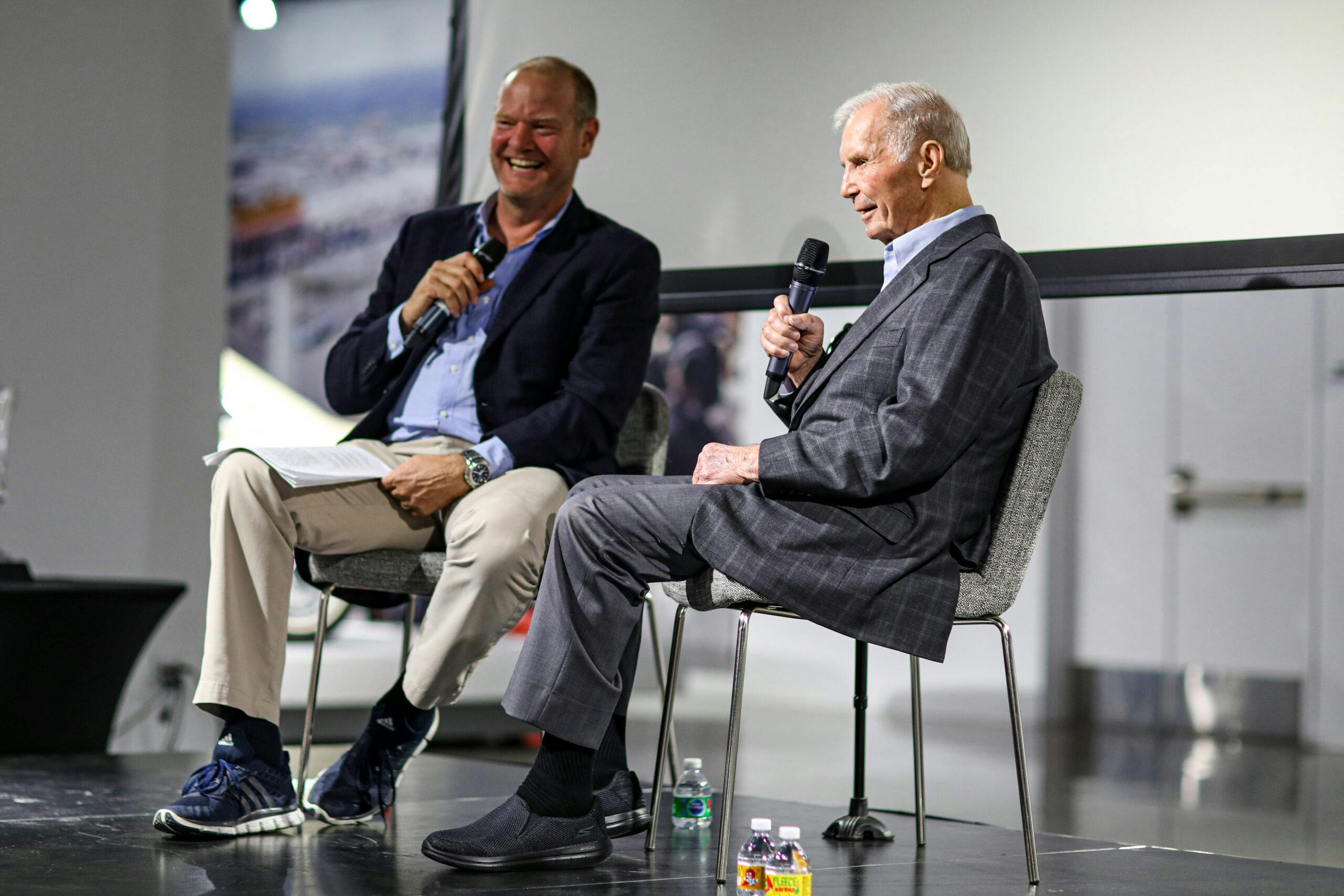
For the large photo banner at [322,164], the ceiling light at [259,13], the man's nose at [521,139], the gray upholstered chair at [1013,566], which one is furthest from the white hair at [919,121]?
the large photo banner at [322,164]

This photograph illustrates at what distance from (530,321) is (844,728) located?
318 centimetres

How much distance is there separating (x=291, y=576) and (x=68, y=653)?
1314mm

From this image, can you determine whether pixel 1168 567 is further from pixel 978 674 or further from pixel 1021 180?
pixel 1021 180

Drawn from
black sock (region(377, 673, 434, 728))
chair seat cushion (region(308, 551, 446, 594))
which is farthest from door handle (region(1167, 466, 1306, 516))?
black sock (region(377, 673, 434, 728))

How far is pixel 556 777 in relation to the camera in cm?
195

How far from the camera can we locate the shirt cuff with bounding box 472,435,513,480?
245cm

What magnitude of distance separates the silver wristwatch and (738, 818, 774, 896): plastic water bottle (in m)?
0.84

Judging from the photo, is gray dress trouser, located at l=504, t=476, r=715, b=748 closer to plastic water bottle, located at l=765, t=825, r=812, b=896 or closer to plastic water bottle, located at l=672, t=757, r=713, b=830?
plastic water bottle, located at l=765, t=825, r=812, b=896

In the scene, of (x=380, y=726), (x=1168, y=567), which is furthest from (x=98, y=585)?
(x=1168, y=567)

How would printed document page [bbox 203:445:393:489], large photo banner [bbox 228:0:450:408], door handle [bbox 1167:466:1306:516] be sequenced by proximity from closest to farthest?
printed document page [bbox 203:445:393:489] < door handle [bbox 1167:466:1306:516] < large photo banner [bbox 228:0:450:408]

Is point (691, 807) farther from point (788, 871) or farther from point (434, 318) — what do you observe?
point (434, 318)

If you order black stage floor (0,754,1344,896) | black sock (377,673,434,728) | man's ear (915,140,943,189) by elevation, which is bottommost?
black stage floor (0,754,1344,896)

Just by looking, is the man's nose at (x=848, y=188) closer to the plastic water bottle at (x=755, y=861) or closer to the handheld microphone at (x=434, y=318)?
the handheld microphone at (x=434, y=318)

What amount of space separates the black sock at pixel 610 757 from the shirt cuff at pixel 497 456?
0.46m
